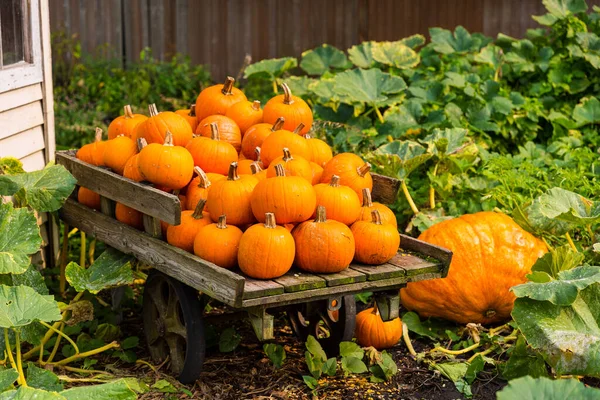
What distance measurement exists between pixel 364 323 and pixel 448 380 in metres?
0.53

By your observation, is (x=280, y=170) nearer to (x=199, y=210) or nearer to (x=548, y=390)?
(x=199, y=210)

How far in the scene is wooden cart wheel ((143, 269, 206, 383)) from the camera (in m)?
3.79

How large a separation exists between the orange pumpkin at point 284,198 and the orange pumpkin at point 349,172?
33cm

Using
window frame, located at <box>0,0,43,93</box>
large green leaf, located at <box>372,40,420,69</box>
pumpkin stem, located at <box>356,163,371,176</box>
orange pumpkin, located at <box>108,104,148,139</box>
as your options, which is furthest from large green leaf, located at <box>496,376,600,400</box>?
large green leaf, located at <box>372,40,420,69</box>

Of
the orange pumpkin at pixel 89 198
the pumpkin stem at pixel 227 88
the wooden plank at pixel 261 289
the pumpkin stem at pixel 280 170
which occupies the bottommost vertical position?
the wooden plank at pixel 261 289

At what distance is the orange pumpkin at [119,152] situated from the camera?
4.23 metres

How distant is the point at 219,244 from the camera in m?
3.62

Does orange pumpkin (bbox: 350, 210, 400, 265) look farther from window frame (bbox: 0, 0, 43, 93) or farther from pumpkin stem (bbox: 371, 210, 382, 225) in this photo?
window frame (bbox: 0, 0, 43, 93)

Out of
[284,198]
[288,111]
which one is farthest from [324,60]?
[284,198]

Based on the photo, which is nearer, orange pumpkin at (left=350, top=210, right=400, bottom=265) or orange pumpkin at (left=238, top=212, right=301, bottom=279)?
orange pumpkin at (left=238, top=212, right=301, bottom=279)

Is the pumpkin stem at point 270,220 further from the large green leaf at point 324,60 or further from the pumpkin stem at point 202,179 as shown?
the large green leaf at point 324,60

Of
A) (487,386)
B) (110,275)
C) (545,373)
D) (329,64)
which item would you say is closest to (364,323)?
(487,386)

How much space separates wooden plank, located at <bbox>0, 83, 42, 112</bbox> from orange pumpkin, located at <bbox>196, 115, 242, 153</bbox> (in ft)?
3.61

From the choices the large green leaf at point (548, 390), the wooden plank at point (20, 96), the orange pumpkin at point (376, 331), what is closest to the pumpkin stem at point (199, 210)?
the orange pumpkin at point (376, 331)
